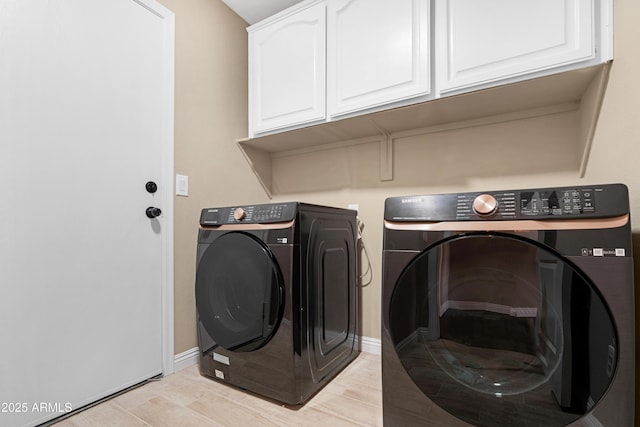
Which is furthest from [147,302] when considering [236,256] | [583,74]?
[583,74]

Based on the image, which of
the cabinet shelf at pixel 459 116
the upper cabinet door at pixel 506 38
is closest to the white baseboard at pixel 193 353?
the cabinet shelf at pixel 459 116

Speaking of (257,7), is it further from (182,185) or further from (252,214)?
(252,214)

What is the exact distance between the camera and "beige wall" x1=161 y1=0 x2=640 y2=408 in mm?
1503

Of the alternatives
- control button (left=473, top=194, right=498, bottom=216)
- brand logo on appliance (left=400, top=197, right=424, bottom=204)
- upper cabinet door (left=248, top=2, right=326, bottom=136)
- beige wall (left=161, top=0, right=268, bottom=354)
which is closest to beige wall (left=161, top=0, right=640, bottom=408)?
beige wall (left=161, top=0, right=268, bottom=354)

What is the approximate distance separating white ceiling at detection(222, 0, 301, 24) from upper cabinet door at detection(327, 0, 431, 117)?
1.67 ft

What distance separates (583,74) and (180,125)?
198 centimetres

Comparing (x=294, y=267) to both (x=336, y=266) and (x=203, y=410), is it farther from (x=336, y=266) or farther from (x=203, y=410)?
(x=203, y=410)

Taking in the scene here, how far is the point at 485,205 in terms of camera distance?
914mm

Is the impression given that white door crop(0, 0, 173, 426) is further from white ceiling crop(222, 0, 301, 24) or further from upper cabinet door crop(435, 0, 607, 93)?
upper cabinet door crop(435, 0, 607, 93)

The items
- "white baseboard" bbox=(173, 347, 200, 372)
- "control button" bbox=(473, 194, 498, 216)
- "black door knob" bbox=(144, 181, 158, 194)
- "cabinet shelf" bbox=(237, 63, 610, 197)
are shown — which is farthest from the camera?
"white baseboard" bbox=(173, 347, 200, 372)

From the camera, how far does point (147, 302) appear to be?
61.5 inches

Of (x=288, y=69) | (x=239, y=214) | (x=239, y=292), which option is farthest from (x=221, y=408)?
(x=288, y=69)

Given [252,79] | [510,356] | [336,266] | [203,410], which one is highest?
[252,79]

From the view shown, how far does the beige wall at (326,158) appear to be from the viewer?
150 centimetres
